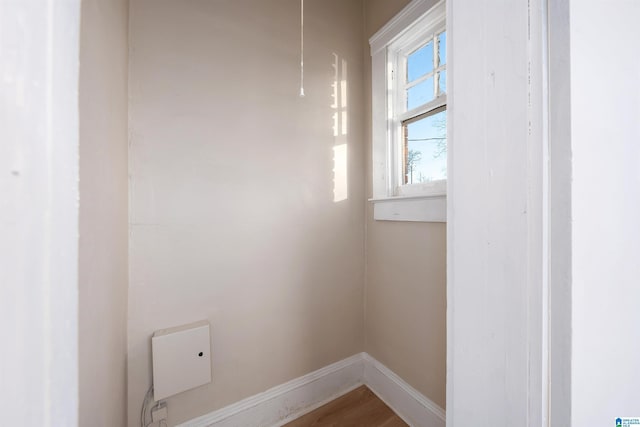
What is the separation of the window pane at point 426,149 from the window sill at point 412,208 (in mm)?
166

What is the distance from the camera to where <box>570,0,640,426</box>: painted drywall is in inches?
15.2

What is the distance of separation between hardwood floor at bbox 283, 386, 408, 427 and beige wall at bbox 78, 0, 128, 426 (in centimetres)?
94

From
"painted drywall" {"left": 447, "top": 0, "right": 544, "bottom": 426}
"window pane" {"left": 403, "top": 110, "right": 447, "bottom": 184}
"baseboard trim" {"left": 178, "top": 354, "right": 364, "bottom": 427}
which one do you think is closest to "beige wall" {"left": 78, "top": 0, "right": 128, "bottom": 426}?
"baseboard trim" {"left": 178, "top": 354, "right": 364, "bottom": 427}

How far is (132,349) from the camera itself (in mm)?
1088

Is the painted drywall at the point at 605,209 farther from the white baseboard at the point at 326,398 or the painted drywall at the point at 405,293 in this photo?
the white baseboard at the point at 326,398

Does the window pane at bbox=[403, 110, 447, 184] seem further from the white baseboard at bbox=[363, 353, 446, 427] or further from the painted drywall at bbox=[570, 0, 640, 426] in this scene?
the white baseboard at bbox=[363, 353, 446, 427]

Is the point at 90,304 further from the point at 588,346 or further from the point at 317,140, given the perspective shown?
the point at 317,140

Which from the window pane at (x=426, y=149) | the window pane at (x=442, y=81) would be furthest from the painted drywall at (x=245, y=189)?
the window pane at (x=442, y=81)

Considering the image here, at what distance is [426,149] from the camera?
1460 mm

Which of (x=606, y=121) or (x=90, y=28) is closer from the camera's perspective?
(x=606, y=121)

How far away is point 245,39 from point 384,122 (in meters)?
0.95

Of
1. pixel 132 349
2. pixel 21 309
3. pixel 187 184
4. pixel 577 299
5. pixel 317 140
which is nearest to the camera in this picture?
pixel 21 309

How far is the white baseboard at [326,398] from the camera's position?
1.28 meters

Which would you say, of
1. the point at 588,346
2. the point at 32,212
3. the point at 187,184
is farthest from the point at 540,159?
the point at 187,184
